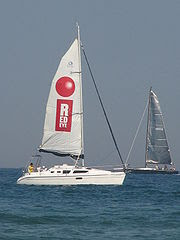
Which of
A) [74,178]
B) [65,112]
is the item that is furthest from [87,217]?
[65,112]

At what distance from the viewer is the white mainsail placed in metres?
56.4

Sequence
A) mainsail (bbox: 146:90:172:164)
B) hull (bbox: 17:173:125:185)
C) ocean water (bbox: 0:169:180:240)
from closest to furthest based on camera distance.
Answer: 1. ocean water (bbox: 0:169:180:240)
2. hull (bbox: 17:173:125:185)
3. mainsail (bbox: 146:90:172:164)

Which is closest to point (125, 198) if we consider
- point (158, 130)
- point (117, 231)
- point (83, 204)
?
point (83, 204)

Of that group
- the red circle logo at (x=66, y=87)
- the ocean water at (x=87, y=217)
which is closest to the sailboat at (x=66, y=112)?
the red circle logo at (x=66, y=87)

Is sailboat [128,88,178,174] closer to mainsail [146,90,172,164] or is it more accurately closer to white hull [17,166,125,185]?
mainsail [146,90,172,164]

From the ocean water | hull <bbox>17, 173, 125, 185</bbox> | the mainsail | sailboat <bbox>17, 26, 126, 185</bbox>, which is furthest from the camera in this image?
the mainsail

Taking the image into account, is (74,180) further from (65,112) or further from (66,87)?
(66,87)

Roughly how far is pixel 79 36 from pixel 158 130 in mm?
46796

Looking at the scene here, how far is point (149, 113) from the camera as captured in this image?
103688 mm

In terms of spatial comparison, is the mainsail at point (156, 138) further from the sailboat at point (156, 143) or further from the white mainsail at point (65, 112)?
the white mainsail at point (65, 112)

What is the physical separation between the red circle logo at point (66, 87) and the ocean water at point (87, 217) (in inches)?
601

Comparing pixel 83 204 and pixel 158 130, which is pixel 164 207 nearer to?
pixel 83 204

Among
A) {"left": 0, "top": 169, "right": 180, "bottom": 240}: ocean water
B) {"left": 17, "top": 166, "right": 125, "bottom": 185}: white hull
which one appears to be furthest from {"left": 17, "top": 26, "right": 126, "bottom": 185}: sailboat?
{"left": 0, "top": 169, "right": 180, "bottom": 240}: ocean water

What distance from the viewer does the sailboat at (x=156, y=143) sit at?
102m
